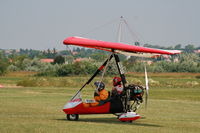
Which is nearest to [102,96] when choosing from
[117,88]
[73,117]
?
[117,88]

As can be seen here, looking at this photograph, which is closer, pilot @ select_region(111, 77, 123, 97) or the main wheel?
the main wheel

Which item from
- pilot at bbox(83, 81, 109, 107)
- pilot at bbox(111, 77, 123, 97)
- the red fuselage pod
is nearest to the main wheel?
the red fuselage pod

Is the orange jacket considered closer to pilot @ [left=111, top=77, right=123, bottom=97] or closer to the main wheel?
pilot @ [left=111, top=77, right=123, bottom=97]

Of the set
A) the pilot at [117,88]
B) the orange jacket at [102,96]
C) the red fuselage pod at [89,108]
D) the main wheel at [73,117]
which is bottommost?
the main wheel at [73,117]

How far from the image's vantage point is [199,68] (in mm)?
103250

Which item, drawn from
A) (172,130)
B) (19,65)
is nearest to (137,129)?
(172,130)

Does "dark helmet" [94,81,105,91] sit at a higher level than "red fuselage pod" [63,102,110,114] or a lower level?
higher

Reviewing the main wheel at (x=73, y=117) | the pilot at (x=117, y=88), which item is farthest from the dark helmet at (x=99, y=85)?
the main wheel at (x=73, y=117)

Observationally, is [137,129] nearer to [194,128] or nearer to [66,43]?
[194,128]

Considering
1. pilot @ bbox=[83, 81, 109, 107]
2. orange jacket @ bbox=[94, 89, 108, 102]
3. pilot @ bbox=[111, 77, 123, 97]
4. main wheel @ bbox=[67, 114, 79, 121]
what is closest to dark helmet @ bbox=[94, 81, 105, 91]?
pilot @ bbox=[83, 81, 109, 107]

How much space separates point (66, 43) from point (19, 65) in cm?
11345

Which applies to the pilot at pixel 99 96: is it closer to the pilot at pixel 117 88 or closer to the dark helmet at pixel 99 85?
the dark helmet at pixel 99 85

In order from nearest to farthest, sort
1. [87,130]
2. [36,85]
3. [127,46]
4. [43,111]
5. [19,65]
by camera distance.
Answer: [87,130] < [127,46] < [43,111] < [36,85] < [19,65]

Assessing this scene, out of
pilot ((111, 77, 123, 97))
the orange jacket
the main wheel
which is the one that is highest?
pilot ((111, 77, 123, 97))
